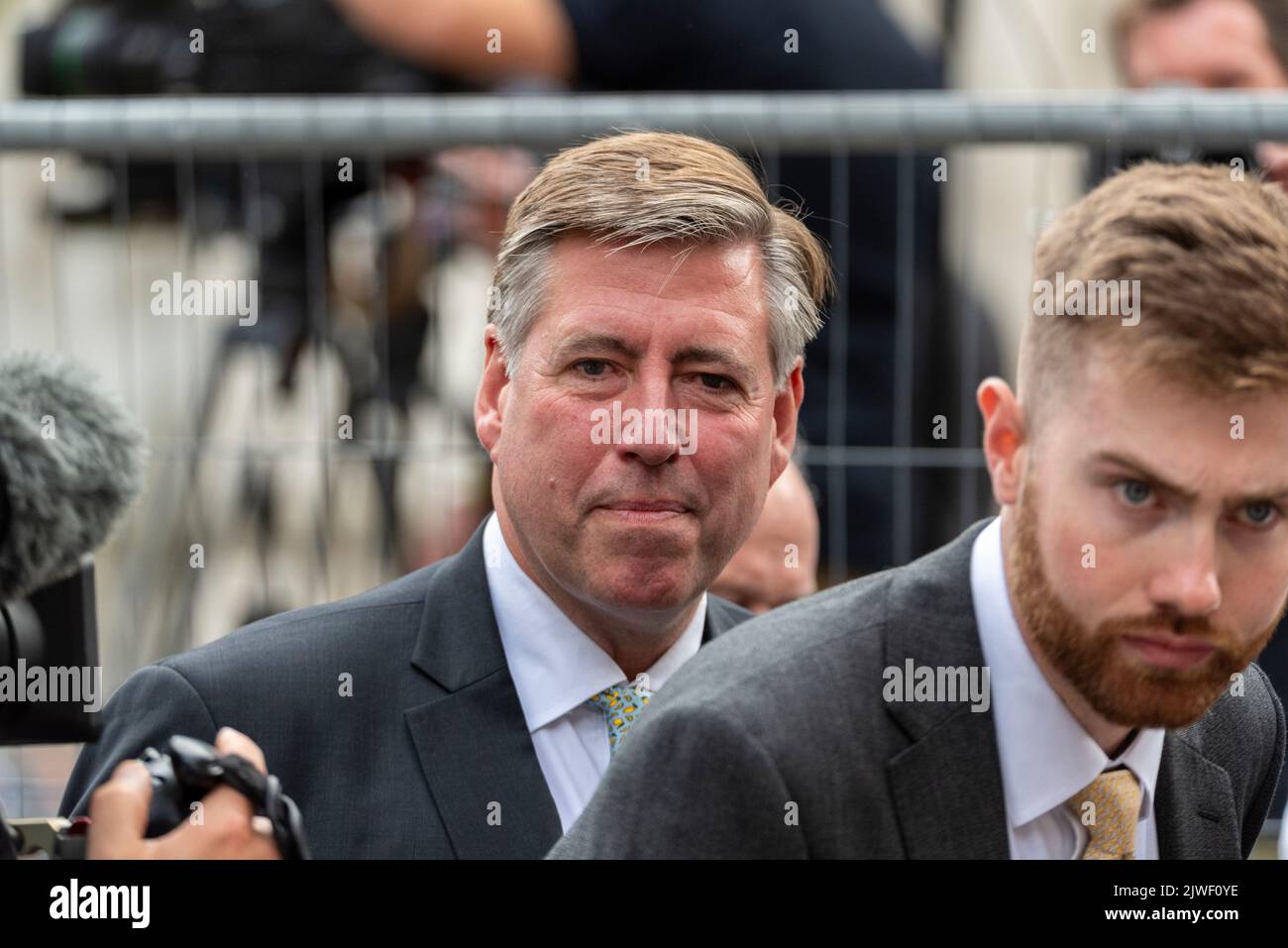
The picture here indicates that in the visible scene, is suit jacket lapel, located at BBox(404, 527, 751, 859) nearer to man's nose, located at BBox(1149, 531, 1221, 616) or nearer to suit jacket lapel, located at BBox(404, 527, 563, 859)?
suit jacket lapel, located at BBox(404, 527, 563, 859)

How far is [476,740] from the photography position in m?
2.47

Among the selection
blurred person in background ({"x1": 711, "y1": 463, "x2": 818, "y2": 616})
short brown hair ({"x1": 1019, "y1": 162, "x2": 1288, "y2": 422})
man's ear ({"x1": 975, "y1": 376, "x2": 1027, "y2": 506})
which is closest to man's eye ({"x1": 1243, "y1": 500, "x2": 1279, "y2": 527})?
short brown hair ({"x1": 1019, "y1": 162, "x2": 1288, "y2": 422})

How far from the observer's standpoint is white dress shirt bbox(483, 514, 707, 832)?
252 cm

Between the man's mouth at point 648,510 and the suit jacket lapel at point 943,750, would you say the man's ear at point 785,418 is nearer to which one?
the man's mouth at point 648,510

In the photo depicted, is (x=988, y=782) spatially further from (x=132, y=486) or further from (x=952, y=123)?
(x=952, y=123)

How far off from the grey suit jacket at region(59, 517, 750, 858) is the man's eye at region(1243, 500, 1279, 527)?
0.87m

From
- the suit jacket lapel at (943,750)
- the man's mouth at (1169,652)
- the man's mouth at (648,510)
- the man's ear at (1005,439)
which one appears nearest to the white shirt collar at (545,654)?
the man's mouth at (648,510)

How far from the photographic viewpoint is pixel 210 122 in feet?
13.4

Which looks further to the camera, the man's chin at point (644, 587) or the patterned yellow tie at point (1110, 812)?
the man's chin at point (644, 587)

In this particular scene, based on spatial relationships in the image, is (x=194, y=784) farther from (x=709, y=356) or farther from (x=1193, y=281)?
(x=1193, y=281)

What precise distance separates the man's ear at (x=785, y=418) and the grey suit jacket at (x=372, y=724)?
1.33 ft

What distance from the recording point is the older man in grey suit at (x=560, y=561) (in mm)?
2408
